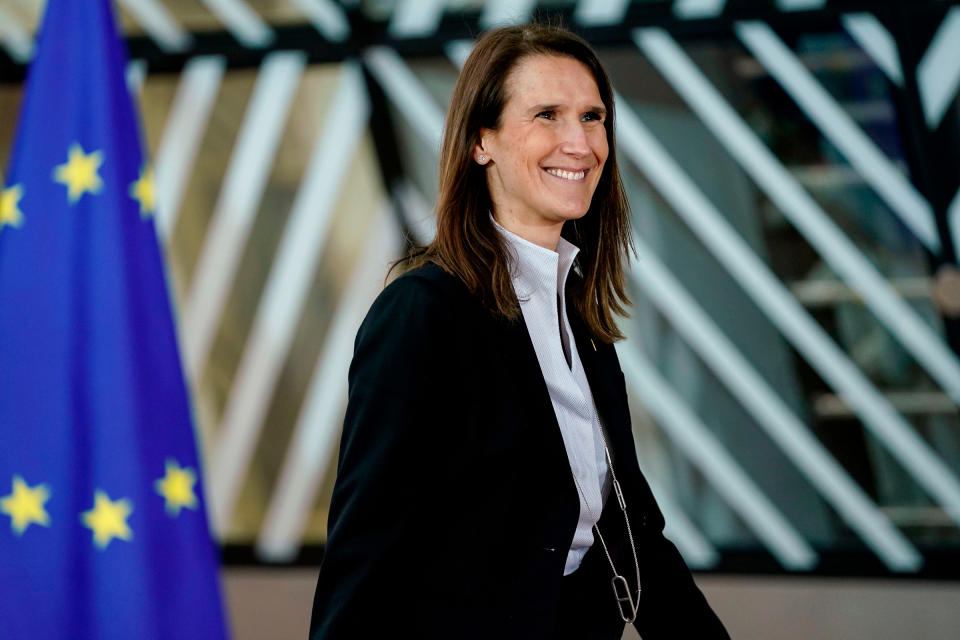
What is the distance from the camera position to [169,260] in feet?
18.9

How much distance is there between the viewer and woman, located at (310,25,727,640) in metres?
1.50

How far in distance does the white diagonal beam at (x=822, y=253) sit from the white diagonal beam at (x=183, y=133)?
2109 mm

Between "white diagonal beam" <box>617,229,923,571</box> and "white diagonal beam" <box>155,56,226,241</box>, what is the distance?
1.99 meters

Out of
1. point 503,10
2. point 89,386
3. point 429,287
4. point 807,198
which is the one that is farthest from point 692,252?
point 429,287

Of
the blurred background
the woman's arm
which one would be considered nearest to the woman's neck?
the woman's arm

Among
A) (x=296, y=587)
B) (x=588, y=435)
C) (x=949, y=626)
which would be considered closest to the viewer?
(x=588, y=435)

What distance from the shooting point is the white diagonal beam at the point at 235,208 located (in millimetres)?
5336

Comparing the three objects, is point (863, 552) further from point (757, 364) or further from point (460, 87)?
point (460, 87)

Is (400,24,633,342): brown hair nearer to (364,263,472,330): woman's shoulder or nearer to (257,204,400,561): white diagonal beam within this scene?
(364,263,472,330): woman's shoulder

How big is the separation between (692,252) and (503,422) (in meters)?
3.68

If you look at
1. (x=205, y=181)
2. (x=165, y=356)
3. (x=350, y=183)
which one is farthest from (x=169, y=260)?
(x=165, y=356)

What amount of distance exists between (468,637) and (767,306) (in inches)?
146

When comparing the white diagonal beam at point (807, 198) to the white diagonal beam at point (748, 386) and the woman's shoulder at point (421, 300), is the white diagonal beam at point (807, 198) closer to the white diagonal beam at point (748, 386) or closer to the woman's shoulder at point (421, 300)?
the white diagonal beam at point (748, 386)

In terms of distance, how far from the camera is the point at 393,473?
1491mm
